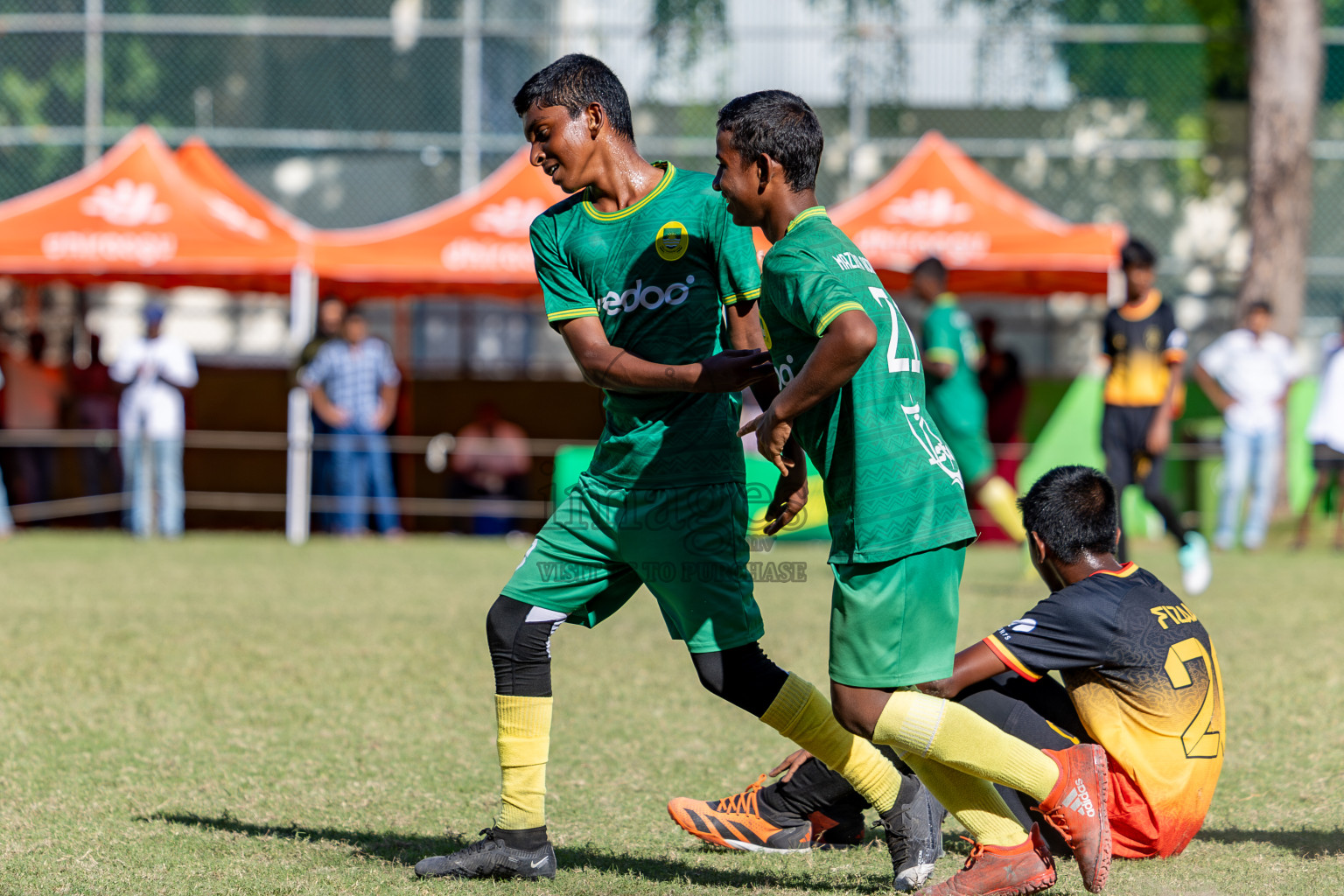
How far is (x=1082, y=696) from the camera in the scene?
3701 millimetres

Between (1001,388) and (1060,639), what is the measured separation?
10277 mm

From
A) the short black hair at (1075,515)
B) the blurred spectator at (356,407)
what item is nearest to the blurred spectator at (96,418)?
the blurred spectator at (356,407)

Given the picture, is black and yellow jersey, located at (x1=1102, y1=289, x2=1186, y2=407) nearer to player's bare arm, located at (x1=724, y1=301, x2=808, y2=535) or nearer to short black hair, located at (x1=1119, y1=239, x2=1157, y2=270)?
short black hair, located at (x1=1119, y1=239, x2=1157, y2=270)

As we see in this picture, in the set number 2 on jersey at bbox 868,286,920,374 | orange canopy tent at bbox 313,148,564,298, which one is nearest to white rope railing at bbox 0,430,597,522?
orange canopy tent at bbox 313,148,564,298

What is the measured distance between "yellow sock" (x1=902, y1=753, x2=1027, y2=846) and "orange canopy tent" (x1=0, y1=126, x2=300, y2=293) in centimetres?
983

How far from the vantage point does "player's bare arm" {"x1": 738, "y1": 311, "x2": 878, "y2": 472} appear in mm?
3029

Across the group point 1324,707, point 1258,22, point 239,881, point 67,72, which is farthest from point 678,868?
point 67,72

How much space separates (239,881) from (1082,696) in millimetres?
2154

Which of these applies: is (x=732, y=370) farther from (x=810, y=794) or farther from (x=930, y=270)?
(x=930, y=270)

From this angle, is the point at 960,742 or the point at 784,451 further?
the point at 784,451

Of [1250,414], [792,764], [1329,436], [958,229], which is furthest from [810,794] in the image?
[1329,436]

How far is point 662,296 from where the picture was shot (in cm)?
355

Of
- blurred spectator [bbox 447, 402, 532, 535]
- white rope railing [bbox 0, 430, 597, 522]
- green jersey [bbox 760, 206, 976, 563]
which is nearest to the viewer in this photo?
green jersey [bbox 760, 206, 976, 563]

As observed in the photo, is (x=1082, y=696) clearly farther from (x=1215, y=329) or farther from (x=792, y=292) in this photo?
(x=1215, y=329)
